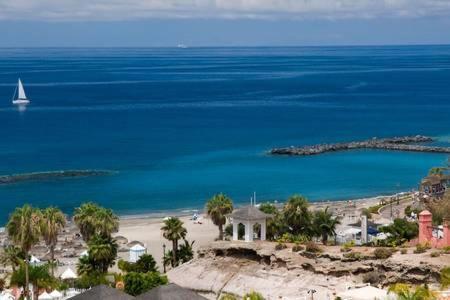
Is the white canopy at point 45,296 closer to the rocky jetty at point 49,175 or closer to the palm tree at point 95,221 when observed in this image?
the palm tree at point 95,221

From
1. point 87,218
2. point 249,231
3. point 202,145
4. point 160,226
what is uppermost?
point 202,145

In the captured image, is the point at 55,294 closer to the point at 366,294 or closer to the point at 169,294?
the point at 169,294

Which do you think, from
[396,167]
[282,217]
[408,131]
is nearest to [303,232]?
[282,217]

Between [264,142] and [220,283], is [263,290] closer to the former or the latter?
[220,283]

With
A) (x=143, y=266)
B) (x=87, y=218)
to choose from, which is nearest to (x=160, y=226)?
(x=87, y=218)

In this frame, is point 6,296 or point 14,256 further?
point 14,256

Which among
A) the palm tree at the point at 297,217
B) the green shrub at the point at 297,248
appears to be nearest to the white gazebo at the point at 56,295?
the green shrub at the point at 297,248
